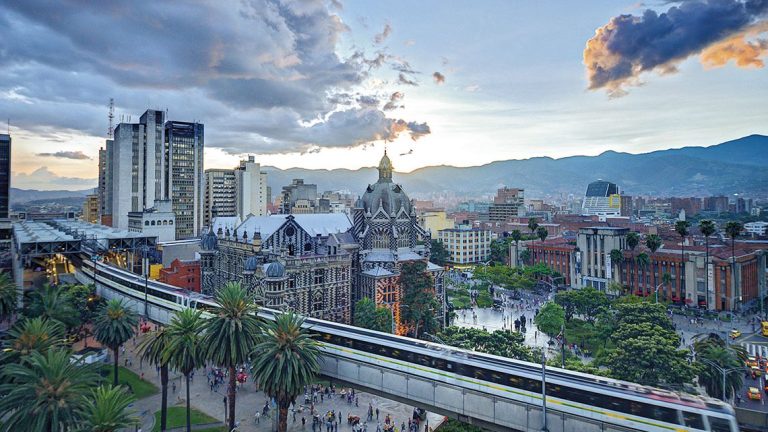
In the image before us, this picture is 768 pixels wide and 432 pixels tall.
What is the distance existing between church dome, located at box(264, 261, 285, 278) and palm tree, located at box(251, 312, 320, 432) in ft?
106

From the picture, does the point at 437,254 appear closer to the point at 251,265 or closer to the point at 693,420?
the point at 251,265

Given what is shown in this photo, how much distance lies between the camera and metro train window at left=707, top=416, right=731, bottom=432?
25.7m

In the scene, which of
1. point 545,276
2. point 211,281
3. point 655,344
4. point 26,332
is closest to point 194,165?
point 211,281

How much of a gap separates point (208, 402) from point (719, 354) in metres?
56.8

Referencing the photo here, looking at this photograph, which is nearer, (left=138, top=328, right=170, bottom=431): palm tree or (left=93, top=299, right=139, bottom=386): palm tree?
(left=138, top=328, right=170, bottom=431): palm tree

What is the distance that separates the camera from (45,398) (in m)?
28.9

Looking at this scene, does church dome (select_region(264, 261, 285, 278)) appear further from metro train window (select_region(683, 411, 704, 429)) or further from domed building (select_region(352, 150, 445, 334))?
metro train window (select_region(683, 411, 704, 429))

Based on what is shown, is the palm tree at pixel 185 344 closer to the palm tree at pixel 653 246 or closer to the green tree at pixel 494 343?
the green tree at pixel 494 343

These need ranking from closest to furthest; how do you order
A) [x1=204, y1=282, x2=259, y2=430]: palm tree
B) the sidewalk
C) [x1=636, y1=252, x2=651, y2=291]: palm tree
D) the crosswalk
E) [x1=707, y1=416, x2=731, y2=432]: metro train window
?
[x1=707, y1=416, x2=731, y2=432]: metro train window < [x1=204, y1=282, x2=259, y2=430]: palm tree < the sidewalk < the crosswalk < [x1=636, y1=252, x2=651, y2=291]: palm tree

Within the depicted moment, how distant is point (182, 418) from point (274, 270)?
25932mm

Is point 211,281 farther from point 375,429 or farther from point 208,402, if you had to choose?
point 375,429

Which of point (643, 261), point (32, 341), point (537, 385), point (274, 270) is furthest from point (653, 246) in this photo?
point (32, 341)

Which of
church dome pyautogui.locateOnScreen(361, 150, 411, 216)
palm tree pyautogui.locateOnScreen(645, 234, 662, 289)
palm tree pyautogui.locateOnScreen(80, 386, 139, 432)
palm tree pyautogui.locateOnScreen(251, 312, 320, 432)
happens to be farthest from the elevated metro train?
palm tree pyautogui.locateOnScreen(645, 234, 662, 289)

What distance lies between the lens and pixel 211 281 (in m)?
98.6
